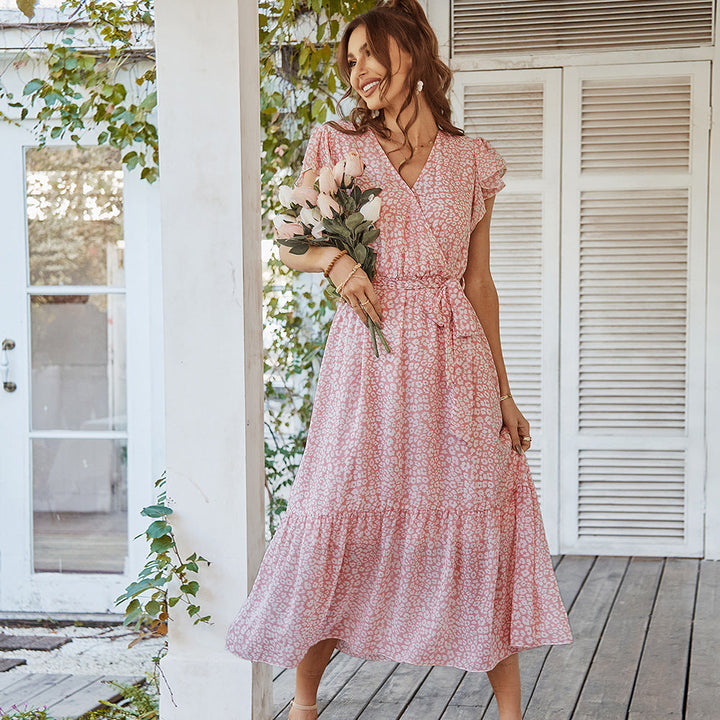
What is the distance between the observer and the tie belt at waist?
1924 millimetres

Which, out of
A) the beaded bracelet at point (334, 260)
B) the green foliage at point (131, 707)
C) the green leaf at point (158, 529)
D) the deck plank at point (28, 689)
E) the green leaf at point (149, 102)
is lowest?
the deck plank at point (28, 689)

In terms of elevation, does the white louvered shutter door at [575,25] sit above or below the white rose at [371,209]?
above

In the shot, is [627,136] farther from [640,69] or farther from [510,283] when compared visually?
→ [510,283]

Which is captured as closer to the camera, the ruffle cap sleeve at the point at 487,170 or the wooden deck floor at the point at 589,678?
the ruffle cap sleeve at the point at 487,170

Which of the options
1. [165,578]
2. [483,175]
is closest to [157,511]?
[165,578]

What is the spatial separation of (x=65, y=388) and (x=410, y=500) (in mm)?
3021

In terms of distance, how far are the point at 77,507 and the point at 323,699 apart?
2.43 meters

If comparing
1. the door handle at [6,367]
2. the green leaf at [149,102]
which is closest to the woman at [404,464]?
the green leaf at [149,102]

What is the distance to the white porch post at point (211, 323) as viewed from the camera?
6.94 ft

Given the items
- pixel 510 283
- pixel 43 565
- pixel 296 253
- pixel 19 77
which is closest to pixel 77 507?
pixel 43 565

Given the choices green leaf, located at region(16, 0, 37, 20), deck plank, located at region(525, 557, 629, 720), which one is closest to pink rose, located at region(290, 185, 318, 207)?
green leaf, located at region(16, 0, 37, 20)

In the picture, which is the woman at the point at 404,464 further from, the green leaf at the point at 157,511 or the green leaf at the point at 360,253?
the green leaf at the point at 157,511

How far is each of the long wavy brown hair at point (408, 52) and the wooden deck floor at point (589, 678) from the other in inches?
53.2

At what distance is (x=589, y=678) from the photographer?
2.59m
